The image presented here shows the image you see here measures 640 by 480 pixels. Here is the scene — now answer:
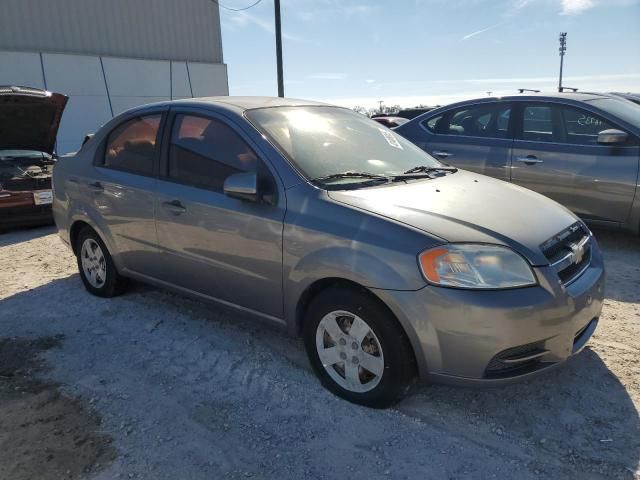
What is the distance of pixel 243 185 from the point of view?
9.52 feet

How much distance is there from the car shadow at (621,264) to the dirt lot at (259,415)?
1.16 ft

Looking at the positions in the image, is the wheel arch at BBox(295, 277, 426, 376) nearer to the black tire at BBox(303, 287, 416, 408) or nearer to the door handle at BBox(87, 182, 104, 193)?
the black tire at BBox(303, 287, 416, 408)

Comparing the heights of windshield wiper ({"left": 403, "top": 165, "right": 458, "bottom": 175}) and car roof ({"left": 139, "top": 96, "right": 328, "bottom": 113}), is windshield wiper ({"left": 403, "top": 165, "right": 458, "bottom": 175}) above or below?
below

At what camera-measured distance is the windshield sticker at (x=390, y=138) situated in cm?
374

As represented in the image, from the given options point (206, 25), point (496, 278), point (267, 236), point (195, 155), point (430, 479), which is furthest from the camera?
point (206, 25)

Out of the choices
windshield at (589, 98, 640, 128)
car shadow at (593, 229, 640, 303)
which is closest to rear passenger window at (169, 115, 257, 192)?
car shadow at (593, 229, 640, 303)

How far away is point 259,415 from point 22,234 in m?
5.72

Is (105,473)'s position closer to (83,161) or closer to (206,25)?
(83,161)

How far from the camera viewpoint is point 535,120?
5.71 m

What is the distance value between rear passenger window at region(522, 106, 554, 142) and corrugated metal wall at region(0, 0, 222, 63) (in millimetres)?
13730

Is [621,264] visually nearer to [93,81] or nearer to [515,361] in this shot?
[515,361]

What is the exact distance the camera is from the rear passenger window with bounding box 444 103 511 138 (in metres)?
5.90

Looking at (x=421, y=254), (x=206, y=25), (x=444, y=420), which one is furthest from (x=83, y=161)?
(x=206, y=25)

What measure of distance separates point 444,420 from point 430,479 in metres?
0.47
